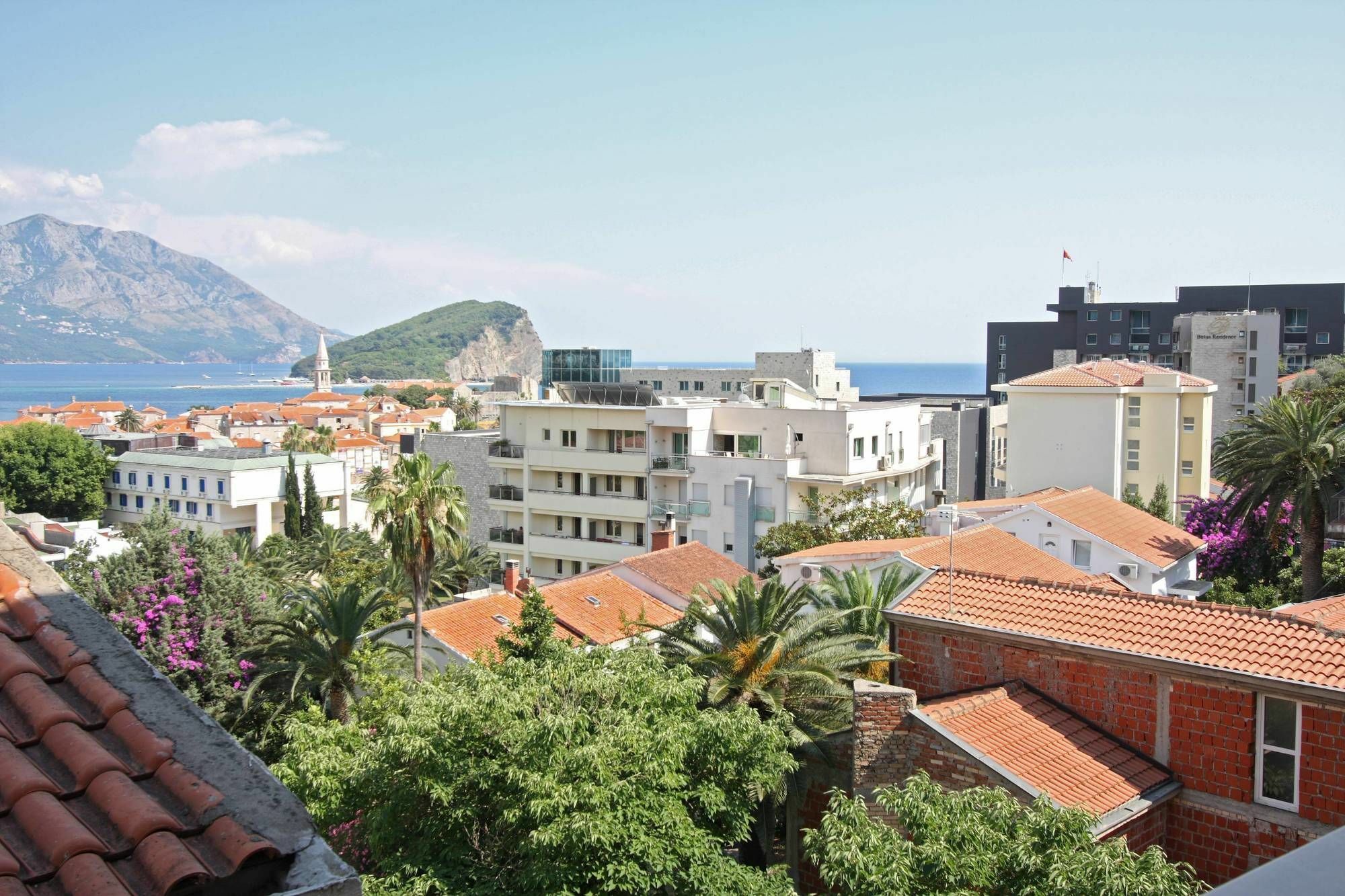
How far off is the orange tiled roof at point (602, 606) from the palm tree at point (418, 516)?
134 inches

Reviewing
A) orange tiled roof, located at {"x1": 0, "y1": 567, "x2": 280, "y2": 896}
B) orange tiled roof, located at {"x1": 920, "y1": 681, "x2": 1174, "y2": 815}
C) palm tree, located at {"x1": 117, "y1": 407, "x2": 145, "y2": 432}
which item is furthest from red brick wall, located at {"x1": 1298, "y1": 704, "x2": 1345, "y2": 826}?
palm tree, located at {"x1": 117, "y1": 407, "x2": 145, "y2": 432}

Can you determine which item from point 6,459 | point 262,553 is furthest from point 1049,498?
point 6,459

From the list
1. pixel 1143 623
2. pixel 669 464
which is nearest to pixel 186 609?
pixel 1143 623

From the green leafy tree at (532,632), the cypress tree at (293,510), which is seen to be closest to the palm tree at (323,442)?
the cypress tree at (293,510)

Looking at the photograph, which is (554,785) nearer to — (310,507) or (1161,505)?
(1161,505)

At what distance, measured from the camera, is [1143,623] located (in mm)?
16344

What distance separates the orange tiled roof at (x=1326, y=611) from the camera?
18953mm

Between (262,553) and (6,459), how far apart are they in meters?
50.9

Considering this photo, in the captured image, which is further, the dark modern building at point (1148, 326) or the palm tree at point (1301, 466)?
the dark modern building at point (1148, 326)

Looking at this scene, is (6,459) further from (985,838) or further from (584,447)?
(985,838)

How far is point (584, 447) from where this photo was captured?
181 ft

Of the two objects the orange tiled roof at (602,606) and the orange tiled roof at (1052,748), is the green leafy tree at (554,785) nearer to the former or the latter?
the orange tiled roof at (1052,748)

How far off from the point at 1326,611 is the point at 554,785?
657 inches

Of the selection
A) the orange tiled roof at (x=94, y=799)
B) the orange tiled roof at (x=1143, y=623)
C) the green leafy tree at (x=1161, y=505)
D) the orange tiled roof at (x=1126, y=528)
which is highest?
the orange tiled roof at (x=94, y=799)
